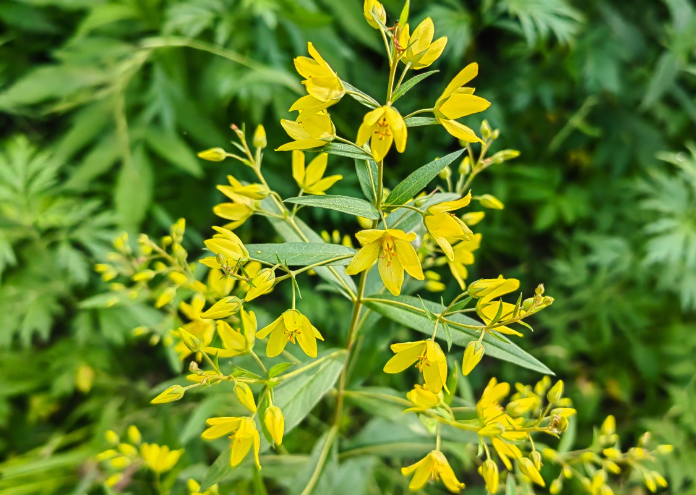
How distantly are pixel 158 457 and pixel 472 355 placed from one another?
0.75 m

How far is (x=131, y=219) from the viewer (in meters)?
1.40

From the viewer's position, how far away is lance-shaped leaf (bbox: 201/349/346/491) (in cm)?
79

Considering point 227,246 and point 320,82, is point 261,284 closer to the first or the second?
point 227,246

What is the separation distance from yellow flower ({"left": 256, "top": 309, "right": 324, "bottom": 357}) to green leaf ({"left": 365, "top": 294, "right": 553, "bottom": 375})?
146 mm

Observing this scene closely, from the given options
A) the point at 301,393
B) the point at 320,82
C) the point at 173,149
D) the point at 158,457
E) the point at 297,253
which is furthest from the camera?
the point at 173,149

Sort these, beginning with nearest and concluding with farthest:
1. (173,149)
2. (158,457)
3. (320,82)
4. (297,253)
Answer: (320,82) < (297,253) < (158,457) < (173,149)

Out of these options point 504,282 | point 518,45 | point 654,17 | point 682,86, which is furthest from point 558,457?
point 654,17

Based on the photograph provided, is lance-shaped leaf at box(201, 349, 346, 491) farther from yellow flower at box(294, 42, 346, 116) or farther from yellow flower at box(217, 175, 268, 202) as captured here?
yellow flower at box(294, 42, 346, 116)

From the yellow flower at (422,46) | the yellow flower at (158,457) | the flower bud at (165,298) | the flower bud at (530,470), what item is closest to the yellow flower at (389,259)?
the yellow flower at (422,46)

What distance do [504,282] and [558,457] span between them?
0.53 m

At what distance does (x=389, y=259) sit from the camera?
66cm

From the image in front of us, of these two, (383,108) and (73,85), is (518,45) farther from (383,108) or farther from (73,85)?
(73,85)

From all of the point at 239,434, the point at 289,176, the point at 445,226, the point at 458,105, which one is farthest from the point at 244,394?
the point at 289,176

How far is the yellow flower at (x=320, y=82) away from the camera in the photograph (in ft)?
1.89
